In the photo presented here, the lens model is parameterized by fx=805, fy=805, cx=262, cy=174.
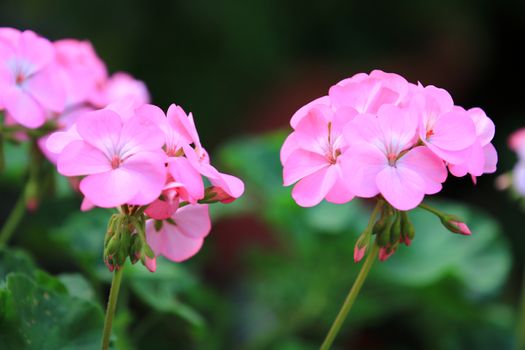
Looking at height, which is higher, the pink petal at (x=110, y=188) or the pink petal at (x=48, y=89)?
the pink petal at (x=48, y=89)

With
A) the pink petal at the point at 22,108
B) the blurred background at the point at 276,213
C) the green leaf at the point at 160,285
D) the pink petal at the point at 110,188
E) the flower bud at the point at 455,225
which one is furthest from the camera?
the blurred background at the point at 276,213

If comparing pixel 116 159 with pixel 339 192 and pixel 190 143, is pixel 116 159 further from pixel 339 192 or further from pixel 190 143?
pixel 339 192

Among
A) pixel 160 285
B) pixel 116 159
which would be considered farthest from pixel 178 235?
pixel 160 285

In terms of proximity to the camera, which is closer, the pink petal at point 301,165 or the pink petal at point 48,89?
the pink petal at point 301,165

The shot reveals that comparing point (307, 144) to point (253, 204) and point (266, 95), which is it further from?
point (266, 95)

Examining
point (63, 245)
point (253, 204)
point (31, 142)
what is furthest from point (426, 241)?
point (31, 142)

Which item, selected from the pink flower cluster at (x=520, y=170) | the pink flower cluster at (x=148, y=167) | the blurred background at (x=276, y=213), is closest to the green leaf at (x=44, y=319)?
the blurred background at (x=276, y=213)

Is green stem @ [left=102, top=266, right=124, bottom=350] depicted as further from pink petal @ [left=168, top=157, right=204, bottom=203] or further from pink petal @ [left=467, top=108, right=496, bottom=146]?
pink petal @ [left=467, top=108, right=496, bottom=146]

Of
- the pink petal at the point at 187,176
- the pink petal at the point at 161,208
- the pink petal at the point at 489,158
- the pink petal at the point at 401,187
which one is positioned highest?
the pink petal at the point at 489,158

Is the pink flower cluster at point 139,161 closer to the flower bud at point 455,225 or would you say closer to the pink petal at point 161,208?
the pink petal at point 161,208
